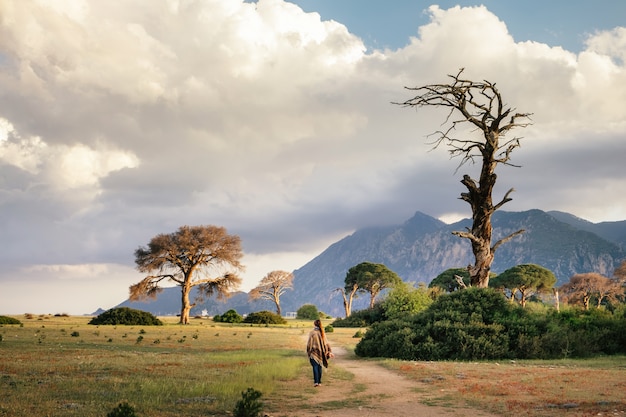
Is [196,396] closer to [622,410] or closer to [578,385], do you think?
[622,410]

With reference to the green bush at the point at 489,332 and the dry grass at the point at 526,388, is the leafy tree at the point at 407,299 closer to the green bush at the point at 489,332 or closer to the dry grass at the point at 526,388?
the green bush at the point at 489,332

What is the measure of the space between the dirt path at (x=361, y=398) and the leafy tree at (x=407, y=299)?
2469 cm

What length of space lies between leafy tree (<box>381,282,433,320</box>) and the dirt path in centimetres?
2469

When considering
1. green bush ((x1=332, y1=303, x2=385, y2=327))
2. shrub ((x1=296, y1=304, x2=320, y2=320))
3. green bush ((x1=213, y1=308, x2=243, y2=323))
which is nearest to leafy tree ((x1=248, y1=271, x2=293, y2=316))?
shrub ((x1=296, y1=304, x2=320, y2=320))

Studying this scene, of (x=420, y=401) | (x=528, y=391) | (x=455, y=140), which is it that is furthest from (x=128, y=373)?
(x=455, y=140)

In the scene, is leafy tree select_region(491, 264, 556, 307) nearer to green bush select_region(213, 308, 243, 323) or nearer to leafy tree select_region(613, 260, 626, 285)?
leafy tree select_region(613, 260, 626, 285)

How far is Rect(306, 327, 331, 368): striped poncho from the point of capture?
53.1 ft

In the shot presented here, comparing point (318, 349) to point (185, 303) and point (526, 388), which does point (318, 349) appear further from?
point (185, 303)

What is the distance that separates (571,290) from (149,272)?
8539cm

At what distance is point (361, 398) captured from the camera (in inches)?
537

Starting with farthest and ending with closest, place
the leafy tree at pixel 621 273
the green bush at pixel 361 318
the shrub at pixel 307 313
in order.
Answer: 1. the shrub at pixel 307 313
2. the leafy tree at pixel 621 273
3. the green bush at pixel 361 318

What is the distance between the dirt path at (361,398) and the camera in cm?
1152

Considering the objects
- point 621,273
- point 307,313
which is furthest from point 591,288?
point 307,313

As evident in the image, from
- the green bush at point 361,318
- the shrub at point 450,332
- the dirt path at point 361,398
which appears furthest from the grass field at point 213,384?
the green bush at point 361,318
